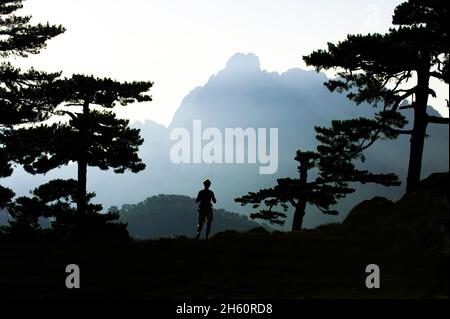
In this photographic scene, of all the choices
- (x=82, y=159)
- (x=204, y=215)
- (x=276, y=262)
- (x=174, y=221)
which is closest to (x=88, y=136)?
(x=82, y=159)

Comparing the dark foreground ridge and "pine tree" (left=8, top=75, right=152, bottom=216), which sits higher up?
"pine tree" (left=8, top=75, right=152, bottom=216)

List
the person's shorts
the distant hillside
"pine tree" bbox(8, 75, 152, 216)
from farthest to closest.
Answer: the distant hillside, "pine tree" bbox(8, 75, 152, 216), the person's shorts

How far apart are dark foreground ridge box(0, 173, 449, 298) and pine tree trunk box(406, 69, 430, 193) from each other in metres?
5.21

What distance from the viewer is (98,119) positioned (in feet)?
87.0

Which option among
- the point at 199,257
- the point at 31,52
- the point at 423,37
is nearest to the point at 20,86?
the point at 31,52

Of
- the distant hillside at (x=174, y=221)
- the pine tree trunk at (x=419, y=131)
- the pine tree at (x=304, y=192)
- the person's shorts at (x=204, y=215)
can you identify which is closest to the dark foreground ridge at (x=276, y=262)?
the person's shorts at (x=204, y=215)

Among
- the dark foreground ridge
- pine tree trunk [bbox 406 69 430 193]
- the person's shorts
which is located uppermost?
pine tree trunk [bbox 406 69 430 193]

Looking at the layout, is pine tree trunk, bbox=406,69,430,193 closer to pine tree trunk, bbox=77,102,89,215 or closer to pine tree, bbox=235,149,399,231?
pine tree, bbox=235,149,399,231

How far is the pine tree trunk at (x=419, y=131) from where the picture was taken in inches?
761

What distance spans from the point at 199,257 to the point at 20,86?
15397mm

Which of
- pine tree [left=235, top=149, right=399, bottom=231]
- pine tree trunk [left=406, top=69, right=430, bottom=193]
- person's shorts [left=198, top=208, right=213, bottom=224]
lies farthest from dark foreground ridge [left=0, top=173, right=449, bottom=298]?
pine tree [left=235, top=149, right=399, bottom=231]

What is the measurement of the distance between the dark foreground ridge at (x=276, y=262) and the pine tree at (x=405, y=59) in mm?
6323

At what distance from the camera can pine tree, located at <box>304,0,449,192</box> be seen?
57.9ft
